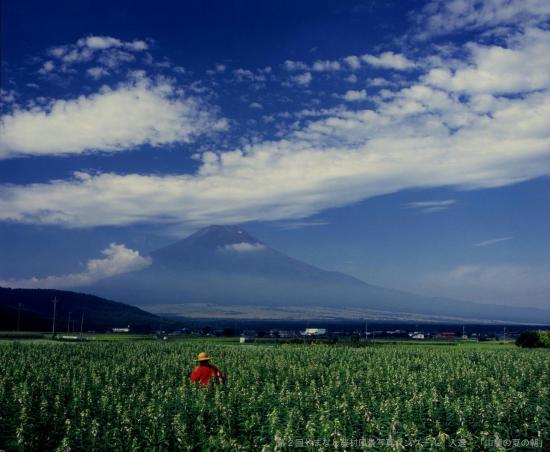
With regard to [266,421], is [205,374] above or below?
above

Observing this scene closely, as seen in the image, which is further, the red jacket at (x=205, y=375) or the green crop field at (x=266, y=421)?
the red jacket at (x=205, y=375)

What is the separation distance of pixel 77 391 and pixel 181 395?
4.39 m

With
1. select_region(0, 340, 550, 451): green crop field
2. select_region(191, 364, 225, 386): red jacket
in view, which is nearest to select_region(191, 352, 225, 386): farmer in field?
select_region(191, 364, 225, 386): red jacket

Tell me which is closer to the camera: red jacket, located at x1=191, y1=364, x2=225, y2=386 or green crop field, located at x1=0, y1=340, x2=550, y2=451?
green crop field, located at x1=0, y1=340, x2=550, y2=451

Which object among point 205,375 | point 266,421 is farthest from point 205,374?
point 266,421

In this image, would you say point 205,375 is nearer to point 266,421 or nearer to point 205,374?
point 205,374

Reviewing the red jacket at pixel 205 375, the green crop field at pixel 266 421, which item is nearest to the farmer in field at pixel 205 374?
the red jacket at pixel 205 375

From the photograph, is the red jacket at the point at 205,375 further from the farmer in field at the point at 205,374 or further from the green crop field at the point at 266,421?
the green crop field at the point at 266,421

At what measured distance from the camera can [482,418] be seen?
17781mm

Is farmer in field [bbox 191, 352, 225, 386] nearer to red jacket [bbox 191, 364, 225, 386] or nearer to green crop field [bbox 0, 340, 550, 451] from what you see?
red jacket [bbox 191, 364, 225, 386]

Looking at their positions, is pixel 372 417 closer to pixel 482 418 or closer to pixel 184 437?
pixel 482 418

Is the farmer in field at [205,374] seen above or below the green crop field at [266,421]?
above

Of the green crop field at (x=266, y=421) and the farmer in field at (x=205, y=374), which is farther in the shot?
the farmer in field at (x=205, y=374)

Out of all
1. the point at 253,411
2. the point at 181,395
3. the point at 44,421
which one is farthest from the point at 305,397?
the point at 44,421
